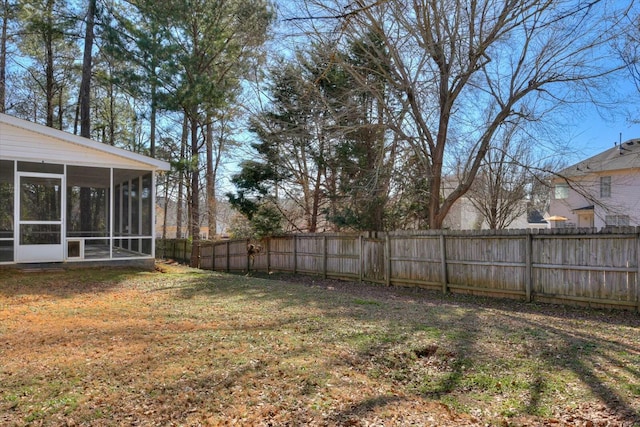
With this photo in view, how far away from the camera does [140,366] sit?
3871mm

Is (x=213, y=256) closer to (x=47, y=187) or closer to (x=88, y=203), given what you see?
(x=88, y=203)

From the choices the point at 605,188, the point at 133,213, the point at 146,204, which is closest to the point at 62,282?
the point at 146,204

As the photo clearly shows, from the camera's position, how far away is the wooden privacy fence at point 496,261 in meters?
7.62

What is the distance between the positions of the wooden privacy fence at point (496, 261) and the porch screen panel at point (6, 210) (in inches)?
319

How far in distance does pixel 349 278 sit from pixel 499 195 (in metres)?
9.97

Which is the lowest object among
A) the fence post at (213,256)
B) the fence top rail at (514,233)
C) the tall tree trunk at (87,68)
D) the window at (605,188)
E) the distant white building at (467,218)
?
the fence post at (213,256)

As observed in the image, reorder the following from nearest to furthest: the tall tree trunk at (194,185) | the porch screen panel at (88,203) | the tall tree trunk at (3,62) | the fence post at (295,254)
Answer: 1. the porch screen panel at (88,203)
2. the fence post at (295,254)
3. the tall tree trunk at (194,185)
4. the tall tree trunk at (3,62)

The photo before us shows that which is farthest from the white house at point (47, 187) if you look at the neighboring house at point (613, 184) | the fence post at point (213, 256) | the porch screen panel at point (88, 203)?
the neighboring house at point (613, 184)

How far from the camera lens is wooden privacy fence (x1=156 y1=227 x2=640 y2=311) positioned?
7.62 metres

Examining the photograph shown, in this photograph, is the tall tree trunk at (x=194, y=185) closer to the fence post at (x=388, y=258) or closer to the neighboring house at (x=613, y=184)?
the fence post at (x=388, y=258)

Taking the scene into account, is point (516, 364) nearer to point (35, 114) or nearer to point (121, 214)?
point (121, 214)

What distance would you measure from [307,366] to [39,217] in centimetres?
950

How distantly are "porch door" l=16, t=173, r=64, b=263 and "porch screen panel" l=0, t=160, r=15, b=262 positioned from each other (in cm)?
19

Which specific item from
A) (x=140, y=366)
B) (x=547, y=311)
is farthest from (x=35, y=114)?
(x=547, y=311)
